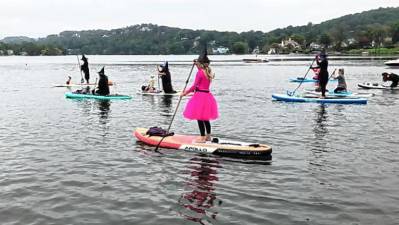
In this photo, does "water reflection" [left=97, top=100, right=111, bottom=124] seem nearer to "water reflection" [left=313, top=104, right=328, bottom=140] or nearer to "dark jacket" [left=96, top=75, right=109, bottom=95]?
"dark jacket" [left=96, top=75, right=109, bottom=95]

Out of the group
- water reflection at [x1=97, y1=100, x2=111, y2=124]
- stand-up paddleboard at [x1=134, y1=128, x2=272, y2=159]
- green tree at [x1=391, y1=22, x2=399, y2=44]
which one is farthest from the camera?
green tree at [x1=391, y1=22, x2=399, y2=44]

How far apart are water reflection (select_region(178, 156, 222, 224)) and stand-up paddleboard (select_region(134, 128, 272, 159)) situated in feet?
2.26

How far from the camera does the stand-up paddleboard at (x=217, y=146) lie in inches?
563

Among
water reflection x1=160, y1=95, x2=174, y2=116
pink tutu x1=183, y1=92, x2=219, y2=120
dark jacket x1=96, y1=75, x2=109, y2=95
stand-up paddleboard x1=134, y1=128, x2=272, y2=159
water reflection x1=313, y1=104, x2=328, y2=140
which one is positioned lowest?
water reflection x1=313, y1=104, x2=328, y2=140

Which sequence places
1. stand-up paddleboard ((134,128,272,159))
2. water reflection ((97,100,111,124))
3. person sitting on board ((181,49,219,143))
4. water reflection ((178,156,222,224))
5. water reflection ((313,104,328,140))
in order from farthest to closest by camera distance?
water reflection ((97,100,111,124)), water reflection ((313,104,328,140)), person sitting on board ((181,49,219,143)), stand-up paddleboard ((134,128,272,159)), water reflection ((178,156,222,224))

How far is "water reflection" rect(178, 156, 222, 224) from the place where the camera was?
31.5 ft

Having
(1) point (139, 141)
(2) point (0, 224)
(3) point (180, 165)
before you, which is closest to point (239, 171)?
(3) point (180, 165)

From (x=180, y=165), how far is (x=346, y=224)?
5.77 metres

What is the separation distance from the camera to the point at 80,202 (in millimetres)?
10383

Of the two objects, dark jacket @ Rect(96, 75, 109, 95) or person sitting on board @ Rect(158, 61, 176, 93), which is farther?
person sitting on board @ Rect(158, 61, 176, 93)

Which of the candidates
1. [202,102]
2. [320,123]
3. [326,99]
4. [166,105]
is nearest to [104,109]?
[166,105]

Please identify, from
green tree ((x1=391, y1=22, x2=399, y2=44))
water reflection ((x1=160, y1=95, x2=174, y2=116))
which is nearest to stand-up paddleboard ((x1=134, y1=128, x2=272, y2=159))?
water reflection ((x1=160, y1=95, x2=174, y2=116))

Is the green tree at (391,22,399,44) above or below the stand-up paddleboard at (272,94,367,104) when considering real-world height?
above

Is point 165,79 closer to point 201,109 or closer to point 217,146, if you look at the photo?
point 201,109
